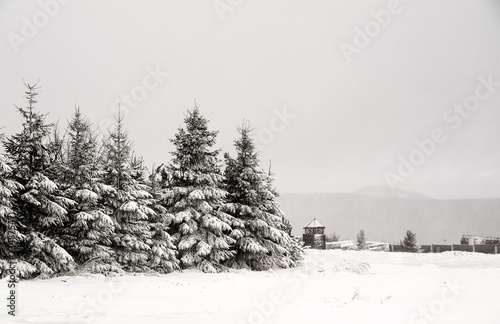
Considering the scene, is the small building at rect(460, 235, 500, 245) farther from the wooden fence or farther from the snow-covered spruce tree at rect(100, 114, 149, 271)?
the snow-covered spruce tree at rect(100, 114, 149, 271)

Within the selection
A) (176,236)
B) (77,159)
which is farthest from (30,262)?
(176,236)

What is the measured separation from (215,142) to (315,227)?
135 feet

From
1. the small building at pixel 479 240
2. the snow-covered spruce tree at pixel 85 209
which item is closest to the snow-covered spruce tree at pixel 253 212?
the snow-covered spruce tree at pixel 85 209

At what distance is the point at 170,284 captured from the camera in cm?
1942

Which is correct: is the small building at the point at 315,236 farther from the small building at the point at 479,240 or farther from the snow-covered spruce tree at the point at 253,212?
the snow-covered spruce tree at the point at 253,212

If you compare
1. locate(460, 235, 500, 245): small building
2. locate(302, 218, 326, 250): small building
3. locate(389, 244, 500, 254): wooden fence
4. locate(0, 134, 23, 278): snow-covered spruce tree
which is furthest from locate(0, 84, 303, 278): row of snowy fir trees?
locate(460, 235, 500, 245): small building

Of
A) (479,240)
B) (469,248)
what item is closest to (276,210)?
(469,248)

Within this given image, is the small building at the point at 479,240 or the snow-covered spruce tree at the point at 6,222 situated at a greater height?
the snow-covered spruce tree at the point at 6,222

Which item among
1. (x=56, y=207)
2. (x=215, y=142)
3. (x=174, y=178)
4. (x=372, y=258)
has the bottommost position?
(x=372, y=258)

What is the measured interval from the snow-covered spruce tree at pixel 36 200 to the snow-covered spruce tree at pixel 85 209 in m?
0.95

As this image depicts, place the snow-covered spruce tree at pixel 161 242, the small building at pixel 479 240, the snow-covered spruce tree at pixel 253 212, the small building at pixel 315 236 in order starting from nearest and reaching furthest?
the snow-covered spruce tree at pixel 161 242 → the snow-covered spruce tree at pixel 253 212 → the small building at pixel 315 236 → the small building at pixel 479 240

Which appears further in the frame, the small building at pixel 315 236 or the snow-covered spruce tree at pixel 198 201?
the small building at pixel 315 236

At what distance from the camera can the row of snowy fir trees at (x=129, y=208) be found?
19391 mm

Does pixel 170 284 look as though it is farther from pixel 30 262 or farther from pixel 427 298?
pixel 427 298
